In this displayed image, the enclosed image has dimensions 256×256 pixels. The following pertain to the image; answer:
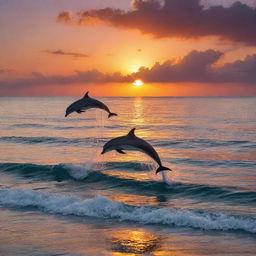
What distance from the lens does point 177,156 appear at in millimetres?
29141

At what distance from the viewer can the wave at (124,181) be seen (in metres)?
17.8

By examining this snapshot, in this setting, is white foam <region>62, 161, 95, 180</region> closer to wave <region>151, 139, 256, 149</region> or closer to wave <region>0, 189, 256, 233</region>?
wave <region>0, 189, 256, 233</region>

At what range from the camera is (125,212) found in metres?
14.3

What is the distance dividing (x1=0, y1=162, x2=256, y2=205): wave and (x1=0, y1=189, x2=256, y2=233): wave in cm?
332

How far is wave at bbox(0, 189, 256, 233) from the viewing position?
42.0ft

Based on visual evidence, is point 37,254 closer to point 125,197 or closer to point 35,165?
point 125,197

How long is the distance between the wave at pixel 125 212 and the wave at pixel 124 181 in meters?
3.32

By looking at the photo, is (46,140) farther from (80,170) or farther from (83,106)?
(83,106)

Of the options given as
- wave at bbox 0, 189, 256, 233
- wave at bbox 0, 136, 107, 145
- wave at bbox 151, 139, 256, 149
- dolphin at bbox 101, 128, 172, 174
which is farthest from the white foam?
wave at bbox 0, 136, 107, 145

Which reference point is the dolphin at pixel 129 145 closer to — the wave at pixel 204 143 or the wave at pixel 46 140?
the wave at pixel 204 143

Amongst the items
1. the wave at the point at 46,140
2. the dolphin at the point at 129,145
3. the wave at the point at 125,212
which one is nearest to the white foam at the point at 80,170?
the wave at the point at 125,212

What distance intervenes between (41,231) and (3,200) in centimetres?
485

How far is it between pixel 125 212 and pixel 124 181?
267 inches

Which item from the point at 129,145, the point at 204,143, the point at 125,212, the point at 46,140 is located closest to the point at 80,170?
the point at 129,145
